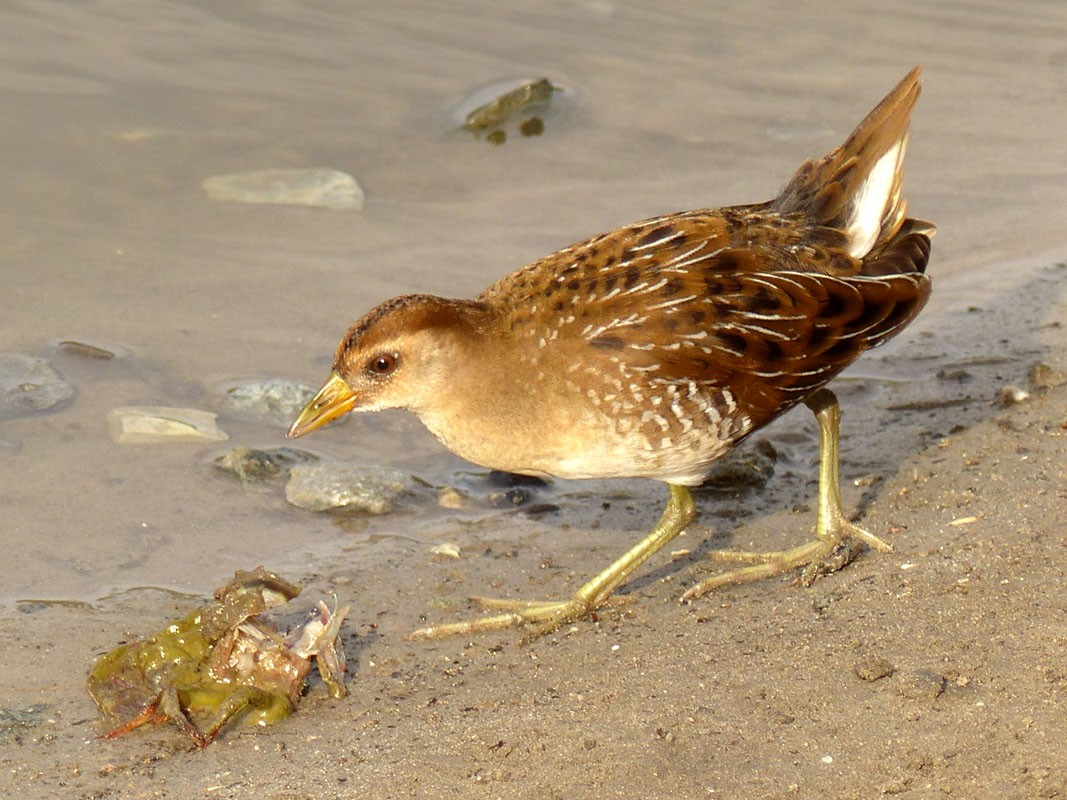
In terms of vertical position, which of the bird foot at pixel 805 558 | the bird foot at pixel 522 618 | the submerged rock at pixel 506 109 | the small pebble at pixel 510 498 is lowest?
the small pebble at pixel 510 498

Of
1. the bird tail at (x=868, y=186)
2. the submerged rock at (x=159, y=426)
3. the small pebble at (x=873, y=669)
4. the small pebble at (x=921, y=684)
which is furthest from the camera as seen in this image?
the submerged rock at (x=159, y=426)

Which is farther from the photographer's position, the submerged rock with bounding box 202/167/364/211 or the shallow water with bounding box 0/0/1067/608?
the submerged rock with bounding box 202/167/364/211

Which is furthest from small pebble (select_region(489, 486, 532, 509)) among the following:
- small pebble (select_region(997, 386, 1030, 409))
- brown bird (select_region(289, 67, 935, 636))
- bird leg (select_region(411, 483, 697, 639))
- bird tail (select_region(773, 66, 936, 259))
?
small pebble (select_region(997, 386, 1030, 409))

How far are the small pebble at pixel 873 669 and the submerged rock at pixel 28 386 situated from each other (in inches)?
141

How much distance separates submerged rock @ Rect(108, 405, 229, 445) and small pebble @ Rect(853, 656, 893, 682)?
117 inches

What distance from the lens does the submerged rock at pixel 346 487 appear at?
17.6 ft

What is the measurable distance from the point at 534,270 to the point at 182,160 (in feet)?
12.5

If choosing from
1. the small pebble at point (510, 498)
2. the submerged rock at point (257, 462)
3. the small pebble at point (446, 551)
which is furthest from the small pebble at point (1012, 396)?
the submerged rock at point (257, 462)

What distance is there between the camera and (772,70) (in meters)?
9.16

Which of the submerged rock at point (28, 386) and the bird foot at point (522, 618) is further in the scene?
the submerged rock at point (28, 386)

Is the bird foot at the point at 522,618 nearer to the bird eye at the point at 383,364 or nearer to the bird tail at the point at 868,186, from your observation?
the bird eye at the point at 383,364

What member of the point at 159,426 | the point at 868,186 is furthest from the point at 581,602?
the point at 159,426

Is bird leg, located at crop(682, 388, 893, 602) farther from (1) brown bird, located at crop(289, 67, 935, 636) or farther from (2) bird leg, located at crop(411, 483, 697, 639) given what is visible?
(2) bird leg, located at crop(411, 483, 697, 639)

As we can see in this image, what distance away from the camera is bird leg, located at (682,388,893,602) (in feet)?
15.2
